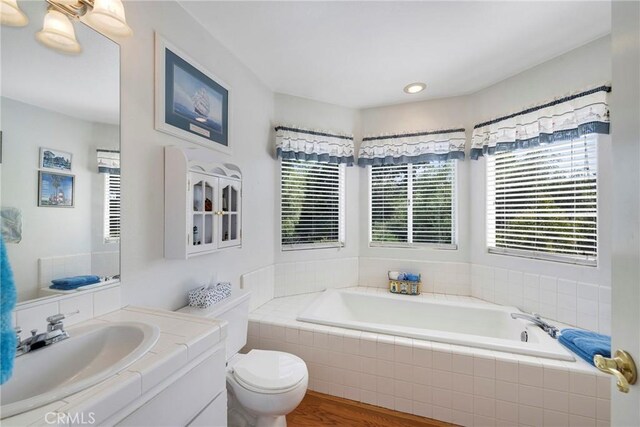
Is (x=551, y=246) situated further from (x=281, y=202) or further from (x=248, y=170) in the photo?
(x=248, y=170)

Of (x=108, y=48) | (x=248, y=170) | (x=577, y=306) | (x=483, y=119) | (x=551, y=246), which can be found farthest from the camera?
(x=483, y=119)

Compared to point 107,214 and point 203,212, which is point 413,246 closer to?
point 203,212

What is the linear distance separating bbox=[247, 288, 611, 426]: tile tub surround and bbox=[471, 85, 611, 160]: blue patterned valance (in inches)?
60.3

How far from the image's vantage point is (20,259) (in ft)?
2.94

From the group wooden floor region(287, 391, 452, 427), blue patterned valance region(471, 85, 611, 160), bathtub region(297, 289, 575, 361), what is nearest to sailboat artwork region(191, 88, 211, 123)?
bathtub region(297, 289, 575, 361)

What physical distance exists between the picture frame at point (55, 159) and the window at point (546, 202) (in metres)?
2.98

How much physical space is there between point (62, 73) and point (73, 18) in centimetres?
23

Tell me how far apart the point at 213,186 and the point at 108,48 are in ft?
2.50

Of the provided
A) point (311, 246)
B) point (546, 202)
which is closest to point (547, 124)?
point (546, 202)

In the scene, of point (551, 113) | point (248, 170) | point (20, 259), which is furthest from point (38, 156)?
point (551, 113)

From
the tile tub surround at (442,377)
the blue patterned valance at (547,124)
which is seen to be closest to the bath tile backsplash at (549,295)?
the tile tub surround at (442,377)

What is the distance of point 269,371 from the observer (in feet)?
4.83

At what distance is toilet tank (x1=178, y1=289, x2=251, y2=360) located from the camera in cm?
144

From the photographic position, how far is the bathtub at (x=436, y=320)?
1645 millimetres
